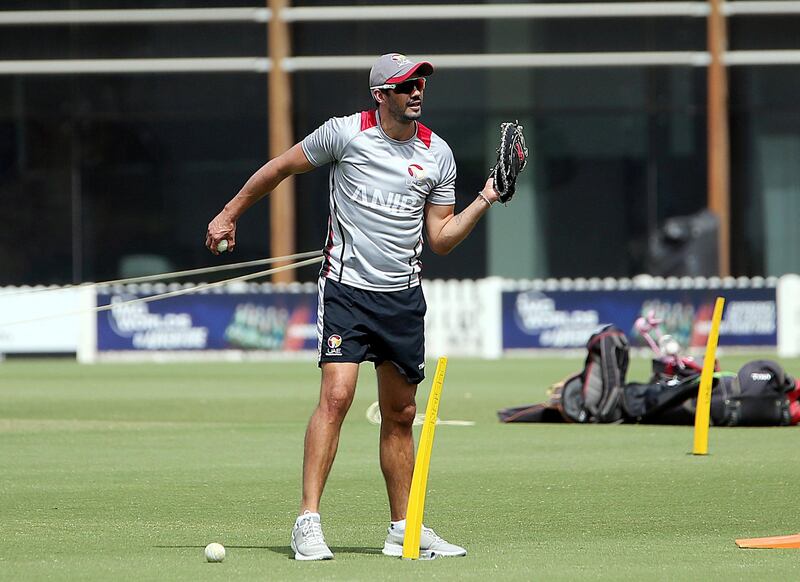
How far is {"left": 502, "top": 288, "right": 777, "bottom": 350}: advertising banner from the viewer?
25.5m

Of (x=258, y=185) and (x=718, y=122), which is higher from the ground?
(x=718, y=122)

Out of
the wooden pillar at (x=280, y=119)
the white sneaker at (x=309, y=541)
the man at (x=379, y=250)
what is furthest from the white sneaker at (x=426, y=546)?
the wooden pillar at (x=280, y=119)

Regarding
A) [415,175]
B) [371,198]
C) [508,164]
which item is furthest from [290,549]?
[508,164]

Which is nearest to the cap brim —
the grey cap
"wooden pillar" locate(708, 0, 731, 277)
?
the grey cap

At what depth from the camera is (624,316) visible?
25.7 meters

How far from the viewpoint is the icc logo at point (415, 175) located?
7469mm

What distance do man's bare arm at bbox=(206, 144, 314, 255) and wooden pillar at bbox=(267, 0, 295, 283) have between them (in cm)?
2304

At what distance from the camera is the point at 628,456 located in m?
11.6

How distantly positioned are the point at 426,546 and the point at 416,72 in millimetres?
2045

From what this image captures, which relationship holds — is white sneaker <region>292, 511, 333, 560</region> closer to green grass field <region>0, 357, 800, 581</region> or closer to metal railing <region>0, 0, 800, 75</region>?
green grass field <region>0, 357, 800, 581</region>

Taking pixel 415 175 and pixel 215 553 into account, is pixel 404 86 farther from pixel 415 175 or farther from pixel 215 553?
pixel 215 553

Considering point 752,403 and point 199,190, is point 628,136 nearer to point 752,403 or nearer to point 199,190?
point 199,190

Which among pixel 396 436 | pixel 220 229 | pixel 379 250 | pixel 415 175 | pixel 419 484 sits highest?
pixel 415 175

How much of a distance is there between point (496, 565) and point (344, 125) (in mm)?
2025
